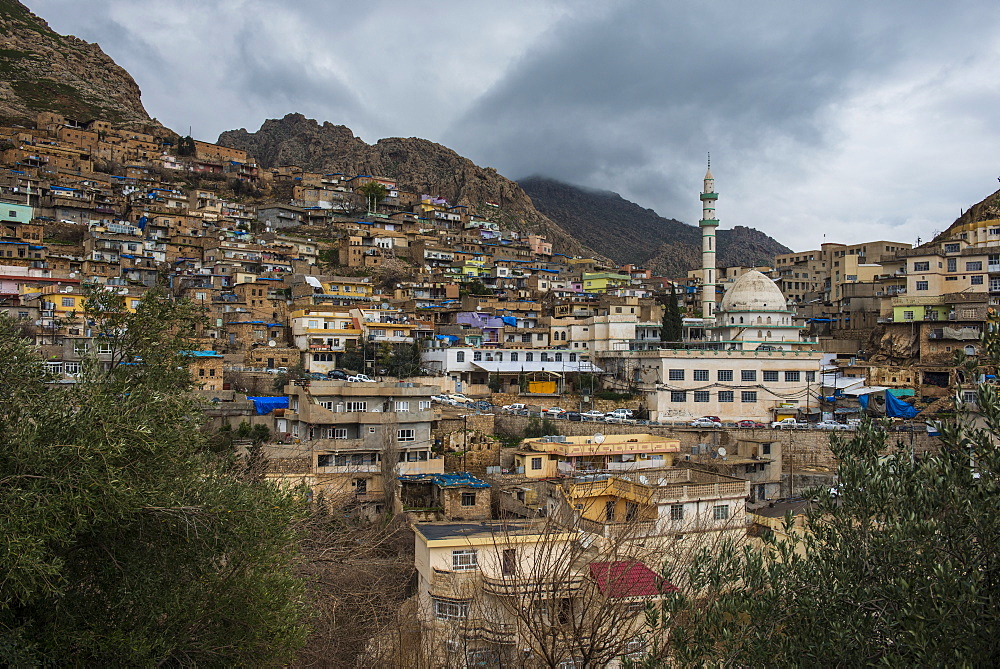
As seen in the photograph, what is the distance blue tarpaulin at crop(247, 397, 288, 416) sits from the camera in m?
26.5

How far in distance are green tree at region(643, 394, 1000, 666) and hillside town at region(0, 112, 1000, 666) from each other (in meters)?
1.08

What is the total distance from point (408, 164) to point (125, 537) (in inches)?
3616

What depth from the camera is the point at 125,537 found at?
8.23 meters

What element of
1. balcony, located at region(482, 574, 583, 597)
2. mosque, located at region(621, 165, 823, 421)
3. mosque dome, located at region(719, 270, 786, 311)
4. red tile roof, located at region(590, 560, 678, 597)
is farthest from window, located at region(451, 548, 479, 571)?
mosque dome, located at region(719, 270, 786, 311)

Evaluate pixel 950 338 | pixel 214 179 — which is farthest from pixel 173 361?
pixel 214 179

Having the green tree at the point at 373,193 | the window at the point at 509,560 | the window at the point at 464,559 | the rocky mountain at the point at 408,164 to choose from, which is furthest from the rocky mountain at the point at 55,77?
the window at the point at 509,560

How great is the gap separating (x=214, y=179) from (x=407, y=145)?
32759 millimetres

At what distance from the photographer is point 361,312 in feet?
135

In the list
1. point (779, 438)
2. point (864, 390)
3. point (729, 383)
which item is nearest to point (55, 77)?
point (729, 383)

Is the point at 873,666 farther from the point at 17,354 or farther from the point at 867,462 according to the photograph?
the point at 17,354

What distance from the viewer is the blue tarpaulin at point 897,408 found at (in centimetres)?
3098

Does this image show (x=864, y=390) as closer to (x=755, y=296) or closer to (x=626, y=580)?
(x=755, y=296)

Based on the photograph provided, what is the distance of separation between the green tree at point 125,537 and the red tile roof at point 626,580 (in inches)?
151

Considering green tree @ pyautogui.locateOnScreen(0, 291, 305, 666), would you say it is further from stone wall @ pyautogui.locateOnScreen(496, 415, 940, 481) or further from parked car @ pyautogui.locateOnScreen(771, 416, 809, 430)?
parked car @ pyautogui.locateOnScreen(771, 416, 809, 430)
